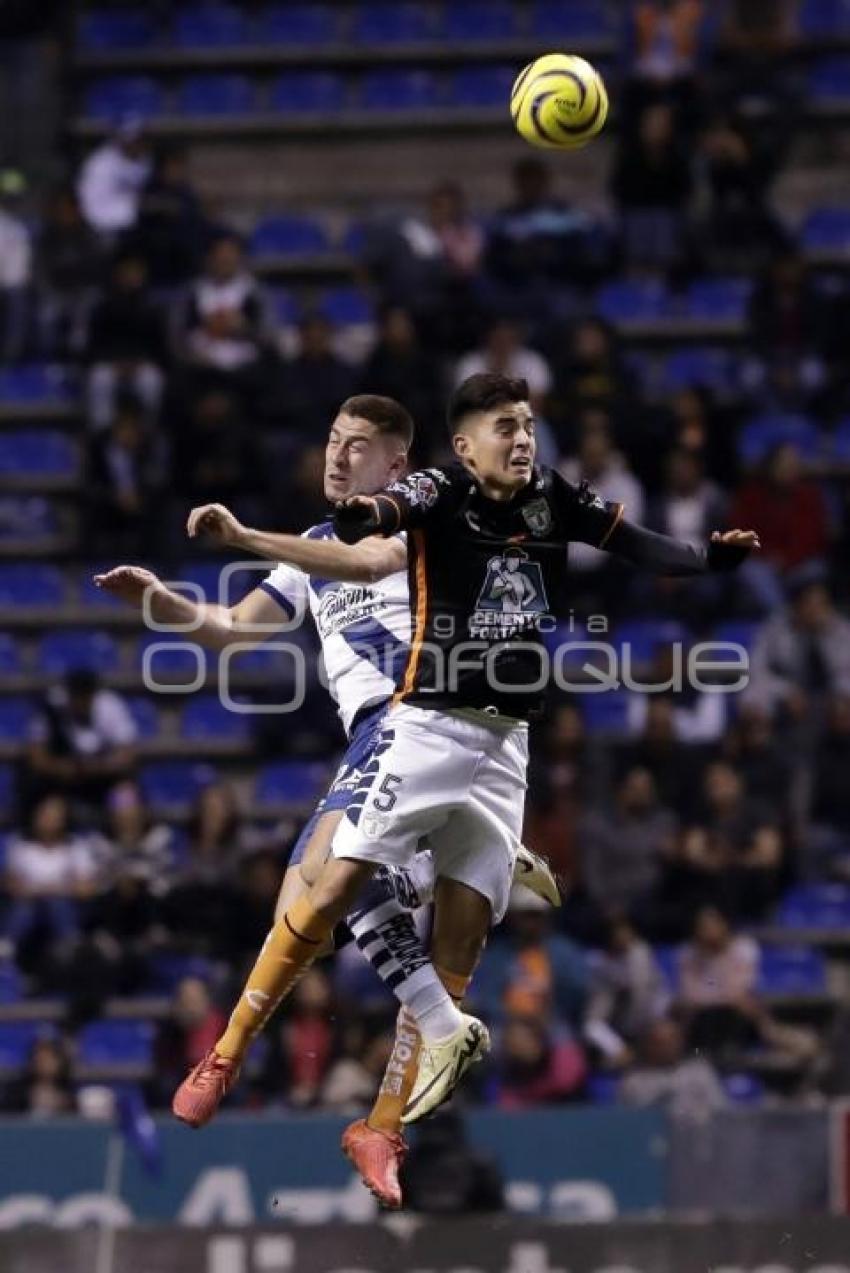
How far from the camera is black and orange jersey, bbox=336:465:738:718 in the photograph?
906cm

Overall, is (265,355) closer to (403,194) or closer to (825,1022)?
(403,194)

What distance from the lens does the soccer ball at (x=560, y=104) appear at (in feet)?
32.6

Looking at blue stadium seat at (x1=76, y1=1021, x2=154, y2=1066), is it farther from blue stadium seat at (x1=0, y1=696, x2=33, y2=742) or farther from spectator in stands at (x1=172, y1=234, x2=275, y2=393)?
spectator in stands at (x1=172, y1=234, x2=275, y2=393)

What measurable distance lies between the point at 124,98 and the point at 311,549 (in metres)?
12.4

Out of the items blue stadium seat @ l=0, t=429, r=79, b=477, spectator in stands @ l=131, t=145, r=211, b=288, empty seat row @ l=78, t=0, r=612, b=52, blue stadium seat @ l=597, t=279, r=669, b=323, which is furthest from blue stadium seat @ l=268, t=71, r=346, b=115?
blue stadium seat @ l=0, t=429, r=79, b=477

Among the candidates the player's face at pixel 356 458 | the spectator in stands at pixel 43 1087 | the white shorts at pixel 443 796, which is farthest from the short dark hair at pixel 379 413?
the spectator in stands at pixel 43 1087

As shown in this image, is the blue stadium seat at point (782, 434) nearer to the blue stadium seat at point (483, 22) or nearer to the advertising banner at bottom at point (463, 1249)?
the blue stadium seat at point (483, 22)

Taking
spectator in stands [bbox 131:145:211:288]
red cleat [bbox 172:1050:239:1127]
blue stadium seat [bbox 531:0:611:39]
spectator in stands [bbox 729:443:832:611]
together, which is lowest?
red cleat [bbox 172:1050:239:1127]

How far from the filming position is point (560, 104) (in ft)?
32.6

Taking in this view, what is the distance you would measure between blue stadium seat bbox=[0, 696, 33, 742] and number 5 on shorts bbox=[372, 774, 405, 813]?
855cm

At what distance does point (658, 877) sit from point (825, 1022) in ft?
4.21

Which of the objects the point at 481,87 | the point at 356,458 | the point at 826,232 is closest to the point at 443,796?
the point at 356,458

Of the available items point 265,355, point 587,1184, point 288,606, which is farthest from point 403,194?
point 288,606

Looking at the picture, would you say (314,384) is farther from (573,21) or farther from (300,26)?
(573,21)
